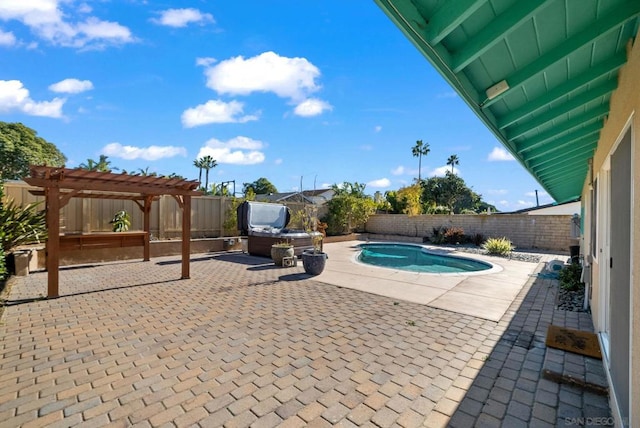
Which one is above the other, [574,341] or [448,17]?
[448,17]

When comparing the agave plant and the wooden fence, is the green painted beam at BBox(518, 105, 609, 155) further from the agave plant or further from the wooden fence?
the wooden fence

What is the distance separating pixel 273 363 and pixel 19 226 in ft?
26.0

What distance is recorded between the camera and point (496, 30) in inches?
78.4

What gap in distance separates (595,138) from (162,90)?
47.3 feet

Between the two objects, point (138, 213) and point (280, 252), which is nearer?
point (280, 252)

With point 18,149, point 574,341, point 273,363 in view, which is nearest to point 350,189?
point 574,341

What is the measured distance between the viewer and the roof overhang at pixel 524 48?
1844 mm

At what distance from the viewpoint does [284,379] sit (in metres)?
3.12

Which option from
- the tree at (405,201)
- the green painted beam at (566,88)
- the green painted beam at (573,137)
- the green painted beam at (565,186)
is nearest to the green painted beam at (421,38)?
the green painted beam at (566,88)

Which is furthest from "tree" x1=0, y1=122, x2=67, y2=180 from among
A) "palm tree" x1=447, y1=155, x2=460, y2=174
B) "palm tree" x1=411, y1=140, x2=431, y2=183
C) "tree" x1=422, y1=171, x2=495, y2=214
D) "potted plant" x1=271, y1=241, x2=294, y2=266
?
"palm tree" x1=447, y1=155, x2=460, y2=174

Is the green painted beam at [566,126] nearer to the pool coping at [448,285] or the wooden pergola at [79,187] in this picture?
the pool coping at [448,285]

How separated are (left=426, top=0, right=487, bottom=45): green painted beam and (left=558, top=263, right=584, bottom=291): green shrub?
7.69 meters

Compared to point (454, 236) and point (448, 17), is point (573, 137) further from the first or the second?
point (454, 236)

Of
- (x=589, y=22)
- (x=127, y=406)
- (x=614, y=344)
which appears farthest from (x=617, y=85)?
Answer: (x=127, y=406)
